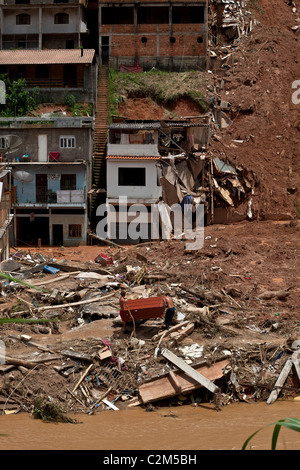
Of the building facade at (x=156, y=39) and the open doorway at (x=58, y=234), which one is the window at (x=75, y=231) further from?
the building facade at (x=156, y=39)

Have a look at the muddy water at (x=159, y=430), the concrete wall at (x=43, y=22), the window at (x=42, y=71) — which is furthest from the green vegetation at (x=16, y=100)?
the muddy water at (x=159, y=430)

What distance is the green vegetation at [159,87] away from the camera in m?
36.6

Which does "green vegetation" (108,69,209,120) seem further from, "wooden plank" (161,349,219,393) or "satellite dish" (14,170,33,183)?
"wooden plank" (161,349,219,393)

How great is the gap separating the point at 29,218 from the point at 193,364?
21268 millimetres

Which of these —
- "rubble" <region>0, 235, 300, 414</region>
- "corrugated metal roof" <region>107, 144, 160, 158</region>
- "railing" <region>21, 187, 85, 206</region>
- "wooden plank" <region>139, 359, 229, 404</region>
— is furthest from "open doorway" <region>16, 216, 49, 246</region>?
"wooden plank" <region>139, 359, 229, 404</region>

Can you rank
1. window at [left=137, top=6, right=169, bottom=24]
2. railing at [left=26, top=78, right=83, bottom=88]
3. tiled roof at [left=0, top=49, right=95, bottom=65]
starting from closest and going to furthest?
tiled roof at [left=0, top=49, right=95, bottom=65] → railing at [left=26, top=78, right=83, bottom=88] → window at [left=137, top=6, right=169, bottom=24]

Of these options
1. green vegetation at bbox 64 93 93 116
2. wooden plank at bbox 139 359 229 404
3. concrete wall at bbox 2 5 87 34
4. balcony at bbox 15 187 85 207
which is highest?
concrete wall at bbox 2 5 87 34

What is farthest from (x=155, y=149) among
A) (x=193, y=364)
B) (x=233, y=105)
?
(x=193, y=364)

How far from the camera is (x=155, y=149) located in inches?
1232

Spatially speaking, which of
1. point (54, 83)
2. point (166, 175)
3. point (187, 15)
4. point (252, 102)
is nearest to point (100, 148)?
point (166, 175)

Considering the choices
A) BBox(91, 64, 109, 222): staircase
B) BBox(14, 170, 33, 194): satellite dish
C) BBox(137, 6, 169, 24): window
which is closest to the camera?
BBox(14, 170, 33, 194): satellite dish

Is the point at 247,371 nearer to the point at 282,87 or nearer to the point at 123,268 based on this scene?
the point at 123,268

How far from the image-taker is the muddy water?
10547 mm
